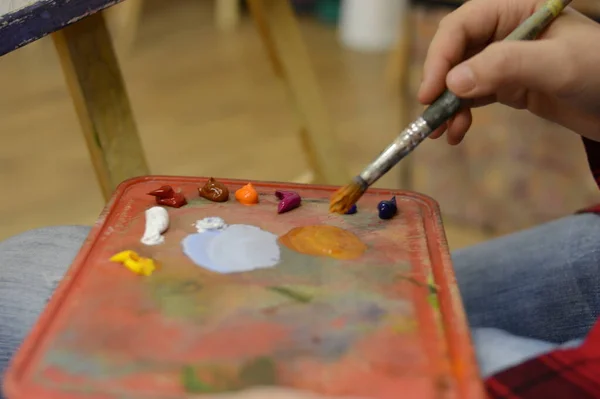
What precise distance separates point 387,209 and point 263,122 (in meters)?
1.35

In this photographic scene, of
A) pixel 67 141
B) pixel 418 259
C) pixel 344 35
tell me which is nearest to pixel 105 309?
pixel 418 259

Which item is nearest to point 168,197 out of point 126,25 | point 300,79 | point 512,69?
point 512,69

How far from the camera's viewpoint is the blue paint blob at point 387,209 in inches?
20.1

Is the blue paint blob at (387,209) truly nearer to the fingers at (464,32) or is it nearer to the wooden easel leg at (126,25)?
the fingers at (464,32)

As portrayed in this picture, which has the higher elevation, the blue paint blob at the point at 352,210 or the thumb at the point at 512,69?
the thumb at the point at 512,69

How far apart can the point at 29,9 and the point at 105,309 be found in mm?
232

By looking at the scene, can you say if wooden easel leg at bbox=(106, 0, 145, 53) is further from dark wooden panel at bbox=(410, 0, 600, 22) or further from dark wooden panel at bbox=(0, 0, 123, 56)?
dark wooden panel at bbox=(0, 0, 123, 56)

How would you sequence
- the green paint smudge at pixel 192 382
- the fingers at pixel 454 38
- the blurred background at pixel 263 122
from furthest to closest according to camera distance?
the blurred background at pixel 263 122
the fingers at pixel 454 38
the green paint smudge at pixel 192 382

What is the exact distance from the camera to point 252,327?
0.38 m

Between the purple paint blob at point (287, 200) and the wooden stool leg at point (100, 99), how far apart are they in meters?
0.19

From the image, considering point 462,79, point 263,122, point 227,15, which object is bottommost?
point 263,122

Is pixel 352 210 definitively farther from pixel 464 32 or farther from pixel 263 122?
pixel 263 122

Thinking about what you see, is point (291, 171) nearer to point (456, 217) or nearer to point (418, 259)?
point (456, 217)

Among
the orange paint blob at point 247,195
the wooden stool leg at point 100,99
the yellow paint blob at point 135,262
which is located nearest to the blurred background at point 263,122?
the wooden stool leg at point 100,99
